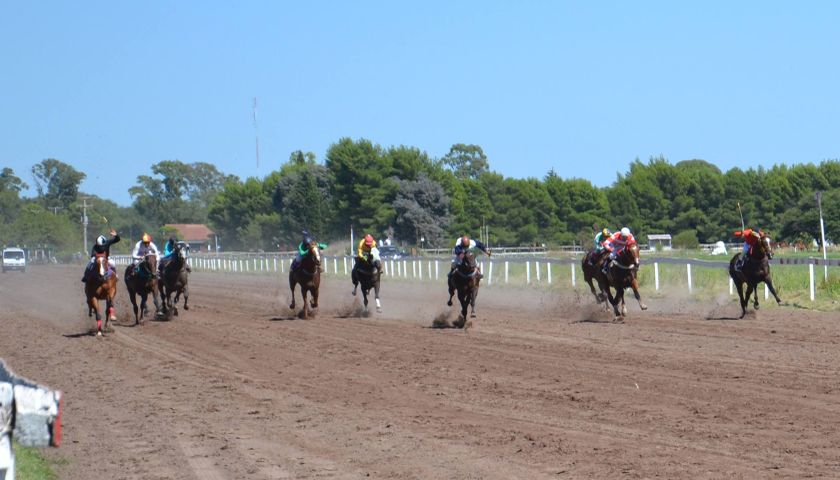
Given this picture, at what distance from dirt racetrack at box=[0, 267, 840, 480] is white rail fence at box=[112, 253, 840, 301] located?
195 inches

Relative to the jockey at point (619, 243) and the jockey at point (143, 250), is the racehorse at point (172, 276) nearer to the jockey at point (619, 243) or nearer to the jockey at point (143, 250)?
the jockey at point (143, 250)

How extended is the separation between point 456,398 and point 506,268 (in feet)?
90.7

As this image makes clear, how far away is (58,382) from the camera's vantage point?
15734 mm

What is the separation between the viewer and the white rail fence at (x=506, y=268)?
2892 centimetres

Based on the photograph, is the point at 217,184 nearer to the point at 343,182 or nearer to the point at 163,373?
the point at 343,182

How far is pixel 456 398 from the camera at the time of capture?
1282 centimetres

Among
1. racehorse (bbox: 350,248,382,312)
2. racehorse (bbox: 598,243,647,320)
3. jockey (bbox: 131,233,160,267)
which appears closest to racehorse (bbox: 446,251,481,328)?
racehorse (bbox: 598,243,647,320)

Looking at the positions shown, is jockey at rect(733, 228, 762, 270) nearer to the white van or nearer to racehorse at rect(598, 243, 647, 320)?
racehorse at rect(598, 243, 647, 320)

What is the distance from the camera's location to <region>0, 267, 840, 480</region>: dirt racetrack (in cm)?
923

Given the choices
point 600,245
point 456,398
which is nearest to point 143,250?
point 600,245

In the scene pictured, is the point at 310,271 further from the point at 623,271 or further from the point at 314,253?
the point at 623,271

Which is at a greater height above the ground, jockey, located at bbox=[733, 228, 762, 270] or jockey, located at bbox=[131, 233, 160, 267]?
jockey, located at bbox=[131, 233, 160, 267]

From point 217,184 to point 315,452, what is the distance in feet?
631

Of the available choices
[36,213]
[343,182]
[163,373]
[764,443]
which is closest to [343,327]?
[163,373]
